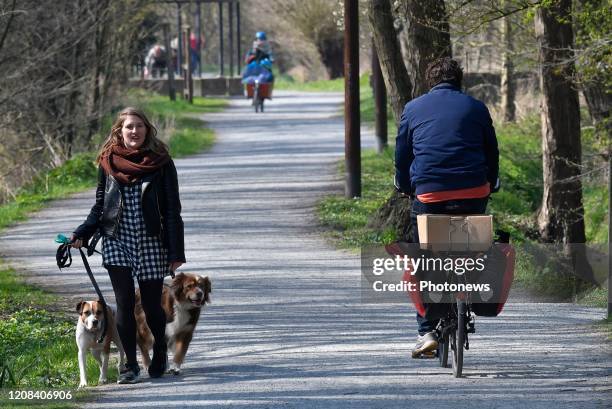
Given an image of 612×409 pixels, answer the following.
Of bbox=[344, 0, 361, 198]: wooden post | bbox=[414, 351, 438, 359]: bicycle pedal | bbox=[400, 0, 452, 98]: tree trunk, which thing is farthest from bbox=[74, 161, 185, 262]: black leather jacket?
bbox=[344, 0, 361, 198]: wooden post

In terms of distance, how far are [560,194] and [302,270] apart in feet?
16.6

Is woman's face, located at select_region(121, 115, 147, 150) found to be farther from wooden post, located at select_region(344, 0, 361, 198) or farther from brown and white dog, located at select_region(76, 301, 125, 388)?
wooden post, located at select_region(344, 0, 361, 198)

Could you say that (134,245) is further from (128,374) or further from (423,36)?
(423,36)

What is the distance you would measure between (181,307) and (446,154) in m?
1.89

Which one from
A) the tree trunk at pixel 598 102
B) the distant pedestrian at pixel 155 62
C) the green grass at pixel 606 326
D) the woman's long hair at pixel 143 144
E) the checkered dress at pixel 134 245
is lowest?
the green grass at pixel 606 326

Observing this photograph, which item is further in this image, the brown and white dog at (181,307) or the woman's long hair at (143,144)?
the brown and white dog at (181,307)

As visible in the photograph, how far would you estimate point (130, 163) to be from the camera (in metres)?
8.01

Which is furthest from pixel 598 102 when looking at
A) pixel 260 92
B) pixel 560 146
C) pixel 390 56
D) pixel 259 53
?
pixel 259 53

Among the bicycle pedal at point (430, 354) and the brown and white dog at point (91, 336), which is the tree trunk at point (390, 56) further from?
the brown and white dog at point (91, 336)

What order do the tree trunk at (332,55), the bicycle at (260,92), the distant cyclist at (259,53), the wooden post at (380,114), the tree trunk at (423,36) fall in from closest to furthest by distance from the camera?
the tree trunk at (423,36) → the wooden post at (380,114) → the bicycle at (260,92) → the distant cyclist at (259,53) → the tree trunk at (332,55)

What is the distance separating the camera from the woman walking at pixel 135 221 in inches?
315

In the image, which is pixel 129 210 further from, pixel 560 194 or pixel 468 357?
pixel 560 194

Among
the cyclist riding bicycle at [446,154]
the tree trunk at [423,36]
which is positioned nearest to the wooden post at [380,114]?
the tree trunk at [423,36]

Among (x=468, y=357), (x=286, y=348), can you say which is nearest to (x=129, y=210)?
(x=286, y=348)
